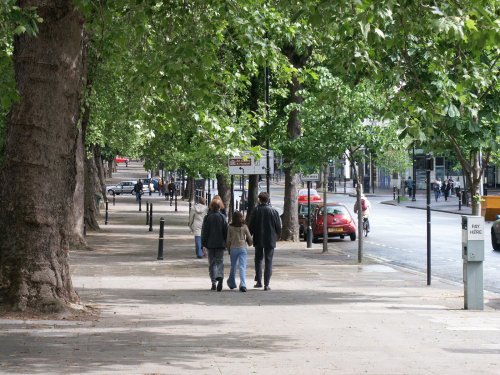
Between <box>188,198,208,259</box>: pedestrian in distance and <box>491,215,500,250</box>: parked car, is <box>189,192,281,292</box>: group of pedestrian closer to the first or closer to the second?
<box>188,198,208,259</box>: pedestrian in distance

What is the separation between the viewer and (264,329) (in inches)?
523

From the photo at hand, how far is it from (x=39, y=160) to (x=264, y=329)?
3.57m

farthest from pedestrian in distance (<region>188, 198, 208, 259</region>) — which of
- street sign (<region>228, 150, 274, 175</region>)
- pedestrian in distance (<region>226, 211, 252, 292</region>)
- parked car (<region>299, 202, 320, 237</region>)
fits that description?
parked car (<region>299, 202, 320, 237</region>)

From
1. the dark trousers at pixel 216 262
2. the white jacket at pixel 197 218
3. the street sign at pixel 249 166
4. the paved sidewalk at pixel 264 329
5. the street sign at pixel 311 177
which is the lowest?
the paved sidewalk at pixel 264 329

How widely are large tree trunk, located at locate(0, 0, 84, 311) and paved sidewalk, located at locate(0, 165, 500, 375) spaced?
0.87 meters

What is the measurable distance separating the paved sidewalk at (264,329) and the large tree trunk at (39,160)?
87 cm

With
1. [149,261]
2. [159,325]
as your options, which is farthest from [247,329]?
[149,261]

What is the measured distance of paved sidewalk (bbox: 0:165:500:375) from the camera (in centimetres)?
1025

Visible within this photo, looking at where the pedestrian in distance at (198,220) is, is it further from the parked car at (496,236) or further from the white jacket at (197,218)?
the parked car at (496,236)

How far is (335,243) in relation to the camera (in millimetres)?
36125

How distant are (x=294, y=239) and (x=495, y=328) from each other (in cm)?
2150

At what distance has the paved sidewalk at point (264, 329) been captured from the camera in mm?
10250

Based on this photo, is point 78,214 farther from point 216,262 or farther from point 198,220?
point 216,262

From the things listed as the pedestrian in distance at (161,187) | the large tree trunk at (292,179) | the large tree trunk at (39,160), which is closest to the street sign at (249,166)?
the large tree trunk at (292,179)
